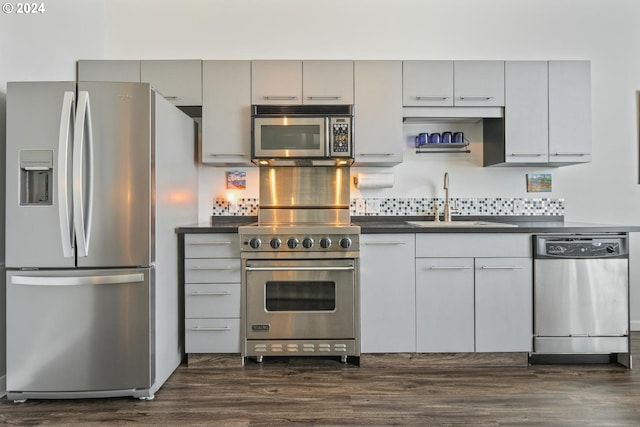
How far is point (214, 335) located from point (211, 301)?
0.23 meters

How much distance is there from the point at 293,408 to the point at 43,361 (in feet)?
4.48

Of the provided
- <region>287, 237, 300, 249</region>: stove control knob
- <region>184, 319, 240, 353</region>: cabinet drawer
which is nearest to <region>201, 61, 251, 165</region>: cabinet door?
<region>287, 237, 300, 249</region>: stove control knob

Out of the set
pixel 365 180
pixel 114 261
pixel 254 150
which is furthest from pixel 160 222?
pixel 365 180

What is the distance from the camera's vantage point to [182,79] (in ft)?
9.87

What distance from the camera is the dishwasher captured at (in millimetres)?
2623

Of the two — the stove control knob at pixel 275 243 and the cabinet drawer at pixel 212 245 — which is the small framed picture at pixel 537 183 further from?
the cabinet drawer at pixel 212 245

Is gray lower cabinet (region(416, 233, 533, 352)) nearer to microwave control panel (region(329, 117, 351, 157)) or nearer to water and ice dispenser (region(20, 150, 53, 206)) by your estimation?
microwave control panel (region(329, 117, 351, 157))

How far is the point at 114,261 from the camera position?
2.17m

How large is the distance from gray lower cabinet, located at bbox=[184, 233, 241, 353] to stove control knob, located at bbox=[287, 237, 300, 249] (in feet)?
1.27

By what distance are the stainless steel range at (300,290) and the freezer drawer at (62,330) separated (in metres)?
0.80

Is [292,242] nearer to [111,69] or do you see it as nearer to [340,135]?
[340,135]

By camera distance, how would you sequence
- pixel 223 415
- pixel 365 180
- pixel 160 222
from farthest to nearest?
pixel 365 180
pixel 160 222
pixel 223 415

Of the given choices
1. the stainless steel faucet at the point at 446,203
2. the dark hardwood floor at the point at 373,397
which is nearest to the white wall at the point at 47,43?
the dark hardwood floor at the point at 373,397

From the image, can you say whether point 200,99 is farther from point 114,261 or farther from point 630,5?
point 630,5
